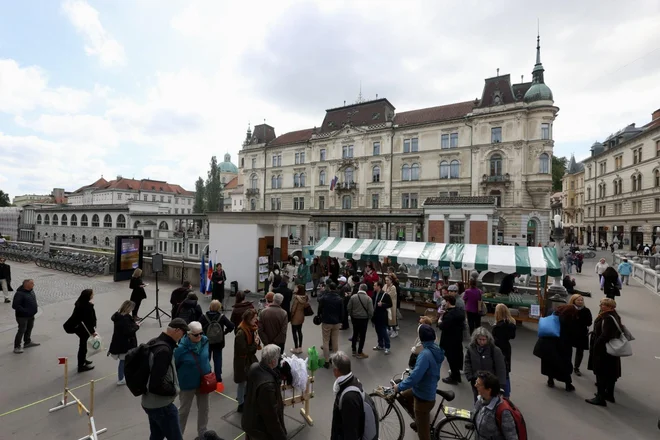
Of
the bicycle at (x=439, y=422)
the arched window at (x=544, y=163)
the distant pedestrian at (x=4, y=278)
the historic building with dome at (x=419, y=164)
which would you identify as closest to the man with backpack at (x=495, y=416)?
the bicycle at (x=439, y=422)

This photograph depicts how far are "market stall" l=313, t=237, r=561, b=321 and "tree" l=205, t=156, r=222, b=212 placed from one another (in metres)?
47.0

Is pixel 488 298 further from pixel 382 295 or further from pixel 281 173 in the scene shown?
pixel 281 173

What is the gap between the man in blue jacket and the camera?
13.8 feet

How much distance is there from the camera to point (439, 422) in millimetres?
4277

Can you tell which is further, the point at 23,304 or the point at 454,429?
the point at 23,304

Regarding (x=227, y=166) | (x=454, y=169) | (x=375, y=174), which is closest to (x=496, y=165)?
(x=454, y=169)

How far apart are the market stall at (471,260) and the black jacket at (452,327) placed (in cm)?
488

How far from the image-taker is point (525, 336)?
944cm

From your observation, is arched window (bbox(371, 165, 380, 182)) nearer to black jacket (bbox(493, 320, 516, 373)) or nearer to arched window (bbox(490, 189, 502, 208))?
arched window (bbox(490, 189, 502, 208))

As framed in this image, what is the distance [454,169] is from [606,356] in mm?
37383

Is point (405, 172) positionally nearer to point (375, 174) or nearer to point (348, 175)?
point (375, 174)

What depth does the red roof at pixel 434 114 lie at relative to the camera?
41.1 meters

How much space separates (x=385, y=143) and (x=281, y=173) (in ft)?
60.5

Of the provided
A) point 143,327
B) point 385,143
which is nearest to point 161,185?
point 385,143
